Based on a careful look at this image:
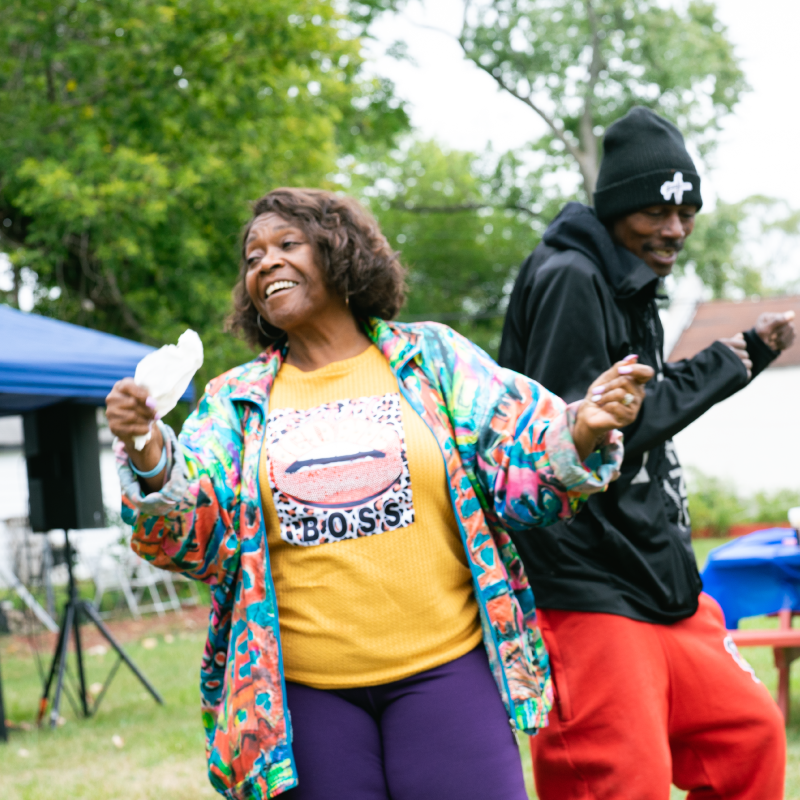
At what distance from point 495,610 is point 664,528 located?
0.61 metres

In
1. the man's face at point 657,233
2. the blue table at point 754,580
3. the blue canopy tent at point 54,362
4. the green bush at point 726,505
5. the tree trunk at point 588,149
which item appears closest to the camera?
the man's face at point 657,233

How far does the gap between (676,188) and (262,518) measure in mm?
1365

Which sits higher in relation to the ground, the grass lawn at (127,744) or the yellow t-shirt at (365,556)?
the yellow t-shirt at (365,556)

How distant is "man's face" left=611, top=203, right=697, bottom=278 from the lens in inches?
102

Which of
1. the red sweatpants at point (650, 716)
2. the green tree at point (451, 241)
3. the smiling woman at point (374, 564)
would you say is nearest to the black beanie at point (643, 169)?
the smiling woman at point (374, 564)

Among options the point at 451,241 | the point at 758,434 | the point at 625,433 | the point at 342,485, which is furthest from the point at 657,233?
the point at 451,241

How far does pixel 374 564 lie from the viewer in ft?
6.68

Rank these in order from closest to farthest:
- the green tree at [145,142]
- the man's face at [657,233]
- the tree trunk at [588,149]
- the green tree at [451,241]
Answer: the man's face at [657,233] < the green tree at [145,142] < the tree trunk at [588,149] < the green tree at [451,241]

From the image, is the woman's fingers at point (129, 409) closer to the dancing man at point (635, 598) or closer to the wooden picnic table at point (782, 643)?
the dancing man at point (635, 598)

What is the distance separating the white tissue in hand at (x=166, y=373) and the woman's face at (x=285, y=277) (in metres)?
0.39

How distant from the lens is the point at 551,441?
6.27ft

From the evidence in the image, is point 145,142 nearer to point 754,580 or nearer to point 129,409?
point 754,580

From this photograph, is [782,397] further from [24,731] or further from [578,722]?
[578,722]

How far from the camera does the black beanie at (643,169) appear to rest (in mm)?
2537
